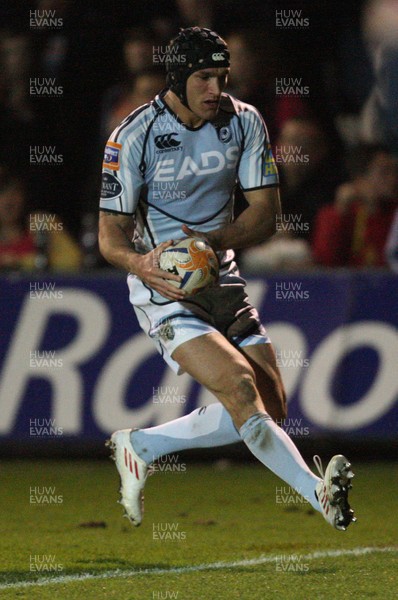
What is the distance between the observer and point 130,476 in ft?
21.6

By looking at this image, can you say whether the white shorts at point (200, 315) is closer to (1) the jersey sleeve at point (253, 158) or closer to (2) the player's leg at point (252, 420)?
(2) the player's leg at point (252, 420)

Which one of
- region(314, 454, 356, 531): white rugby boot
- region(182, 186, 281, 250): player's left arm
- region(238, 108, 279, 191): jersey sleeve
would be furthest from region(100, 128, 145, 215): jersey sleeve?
region(314, 454, 356, 531): white rugby boot

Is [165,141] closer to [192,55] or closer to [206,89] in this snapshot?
[206,89]

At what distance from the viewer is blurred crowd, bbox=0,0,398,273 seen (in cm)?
1030

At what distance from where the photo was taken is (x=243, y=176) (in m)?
6.46

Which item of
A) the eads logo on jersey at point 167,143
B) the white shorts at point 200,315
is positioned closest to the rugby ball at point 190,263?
the white shorts at point 200,315

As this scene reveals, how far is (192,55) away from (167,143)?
1.50 ft

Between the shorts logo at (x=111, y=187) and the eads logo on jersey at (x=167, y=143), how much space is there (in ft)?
0.85

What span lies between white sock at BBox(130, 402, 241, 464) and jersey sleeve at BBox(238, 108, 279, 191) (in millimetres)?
1174

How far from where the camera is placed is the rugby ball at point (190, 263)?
5.84 m

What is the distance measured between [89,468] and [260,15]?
463 cm

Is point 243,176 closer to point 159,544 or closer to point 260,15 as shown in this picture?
point 159,544

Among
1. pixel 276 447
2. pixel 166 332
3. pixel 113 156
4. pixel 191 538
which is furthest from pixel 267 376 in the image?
pixel 113 156

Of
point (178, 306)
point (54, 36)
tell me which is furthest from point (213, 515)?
point (54, 36)
